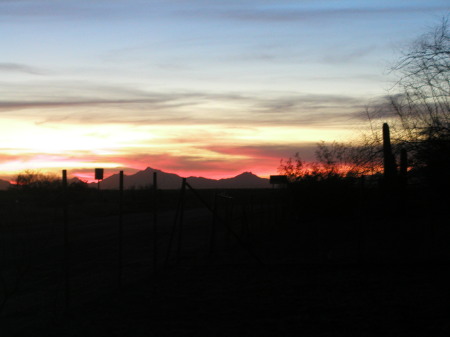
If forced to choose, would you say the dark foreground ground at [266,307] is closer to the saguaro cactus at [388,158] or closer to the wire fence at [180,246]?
the wire fence at [180,246]

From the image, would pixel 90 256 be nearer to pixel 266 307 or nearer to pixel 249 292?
pixel 249 292

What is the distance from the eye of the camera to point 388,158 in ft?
55.1

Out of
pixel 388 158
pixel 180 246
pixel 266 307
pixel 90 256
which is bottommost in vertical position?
pixel 266 307

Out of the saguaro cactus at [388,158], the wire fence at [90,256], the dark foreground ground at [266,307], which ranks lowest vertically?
the dark foreground ground at [266,307]

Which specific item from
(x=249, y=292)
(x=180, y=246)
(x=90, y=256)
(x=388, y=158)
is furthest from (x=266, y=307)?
(x=90, y=256)

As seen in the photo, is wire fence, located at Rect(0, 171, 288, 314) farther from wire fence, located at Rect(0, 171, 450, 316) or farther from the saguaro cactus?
the saguaro cactus

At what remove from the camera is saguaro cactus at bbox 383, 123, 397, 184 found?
1655 centimetres

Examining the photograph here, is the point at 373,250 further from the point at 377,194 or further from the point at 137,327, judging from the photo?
the point at 137,327

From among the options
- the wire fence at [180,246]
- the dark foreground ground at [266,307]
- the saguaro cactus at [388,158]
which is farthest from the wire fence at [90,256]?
the saguaro cactus at [388,158]

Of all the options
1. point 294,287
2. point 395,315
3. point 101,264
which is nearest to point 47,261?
point 101,264

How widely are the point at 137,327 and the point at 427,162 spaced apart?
882 centimetres

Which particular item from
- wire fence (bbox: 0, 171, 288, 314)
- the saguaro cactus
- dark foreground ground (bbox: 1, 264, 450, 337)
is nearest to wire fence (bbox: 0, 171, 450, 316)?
wire fence (bbox: 0, 171, 288, 314)

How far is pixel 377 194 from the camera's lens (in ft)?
75.4

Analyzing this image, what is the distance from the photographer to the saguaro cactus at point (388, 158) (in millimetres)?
Result: 16547
